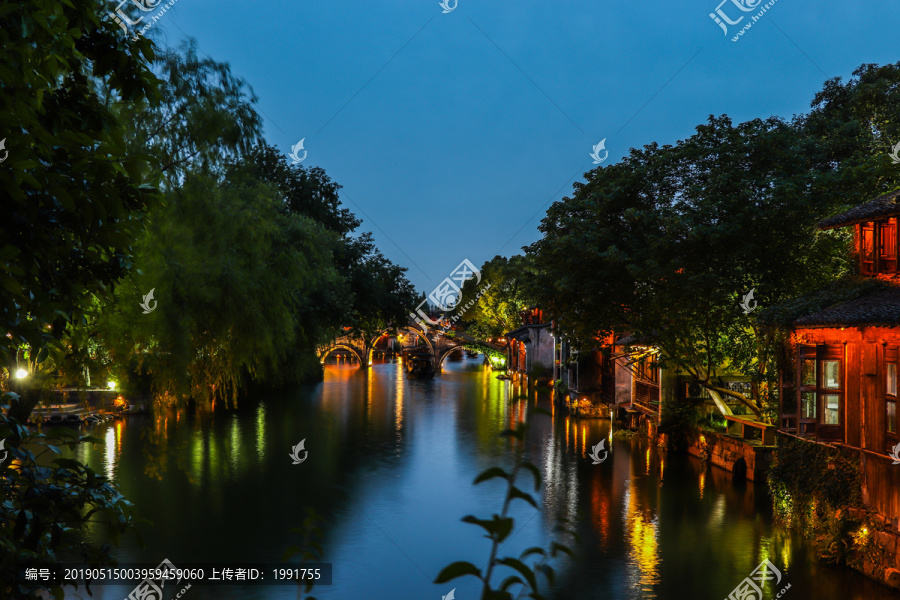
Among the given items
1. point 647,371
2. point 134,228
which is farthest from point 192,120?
point 647,371

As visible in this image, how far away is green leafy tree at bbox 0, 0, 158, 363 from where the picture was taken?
3.79 m

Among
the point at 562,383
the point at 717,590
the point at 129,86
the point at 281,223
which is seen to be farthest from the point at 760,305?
the point at 562,383

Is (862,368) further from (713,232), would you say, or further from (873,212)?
(713,232)

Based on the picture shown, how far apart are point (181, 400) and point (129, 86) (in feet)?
40.7

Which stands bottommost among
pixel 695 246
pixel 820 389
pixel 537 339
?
pixel 537 339

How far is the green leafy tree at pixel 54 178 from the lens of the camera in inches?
149

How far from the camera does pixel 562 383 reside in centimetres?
4788

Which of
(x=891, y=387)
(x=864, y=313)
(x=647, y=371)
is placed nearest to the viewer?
(x=864, y=313)

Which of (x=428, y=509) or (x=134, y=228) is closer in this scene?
(x=134, y=228)

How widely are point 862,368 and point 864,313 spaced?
1.63 meters

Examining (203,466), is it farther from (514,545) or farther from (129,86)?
(129,86)

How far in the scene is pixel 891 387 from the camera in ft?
45.3

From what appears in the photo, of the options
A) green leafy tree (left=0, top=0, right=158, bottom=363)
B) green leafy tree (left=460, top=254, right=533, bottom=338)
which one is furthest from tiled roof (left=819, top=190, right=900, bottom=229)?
green leafy tree (left=460, top=254, right=533, bottom=338)

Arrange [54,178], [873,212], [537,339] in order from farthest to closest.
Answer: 1. [537,339]
2. [873,212]
3. [54,178]
